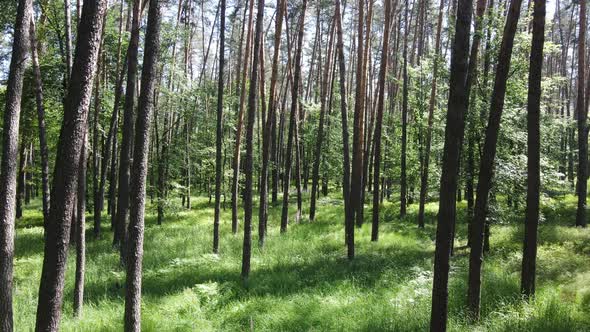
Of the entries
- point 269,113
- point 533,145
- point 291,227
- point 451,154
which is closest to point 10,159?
point 451,154

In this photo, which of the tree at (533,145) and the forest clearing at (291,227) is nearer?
the forest clearing at (291,227)

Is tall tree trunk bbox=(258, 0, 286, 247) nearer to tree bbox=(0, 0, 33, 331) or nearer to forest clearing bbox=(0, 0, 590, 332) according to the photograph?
forest clearing bbox=(0, 0, 590, 332)

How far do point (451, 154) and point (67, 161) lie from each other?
15.1 feet

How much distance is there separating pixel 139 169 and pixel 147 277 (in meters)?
6.18

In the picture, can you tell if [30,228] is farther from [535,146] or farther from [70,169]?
[535,146]

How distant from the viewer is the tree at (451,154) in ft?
17.3

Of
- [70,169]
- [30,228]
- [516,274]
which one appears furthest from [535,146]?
[30,228]

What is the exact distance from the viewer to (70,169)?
12.9 ft

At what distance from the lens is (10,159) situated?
19.8ft

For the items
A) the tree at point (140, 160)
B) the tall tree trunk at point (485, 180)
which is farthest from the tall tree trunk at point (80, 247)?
the tall tree trunk at point (485, 180)

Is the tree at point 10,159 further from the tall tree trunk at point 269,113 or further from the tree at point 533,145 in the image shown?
the tree at point 533,145

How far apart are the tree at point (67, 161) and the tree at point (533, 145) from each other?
762 cm

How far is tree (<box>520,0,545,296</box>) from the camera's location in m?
7.79

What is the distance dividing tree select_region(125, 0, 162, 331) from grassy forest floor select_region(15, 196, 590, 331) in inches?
68.7
